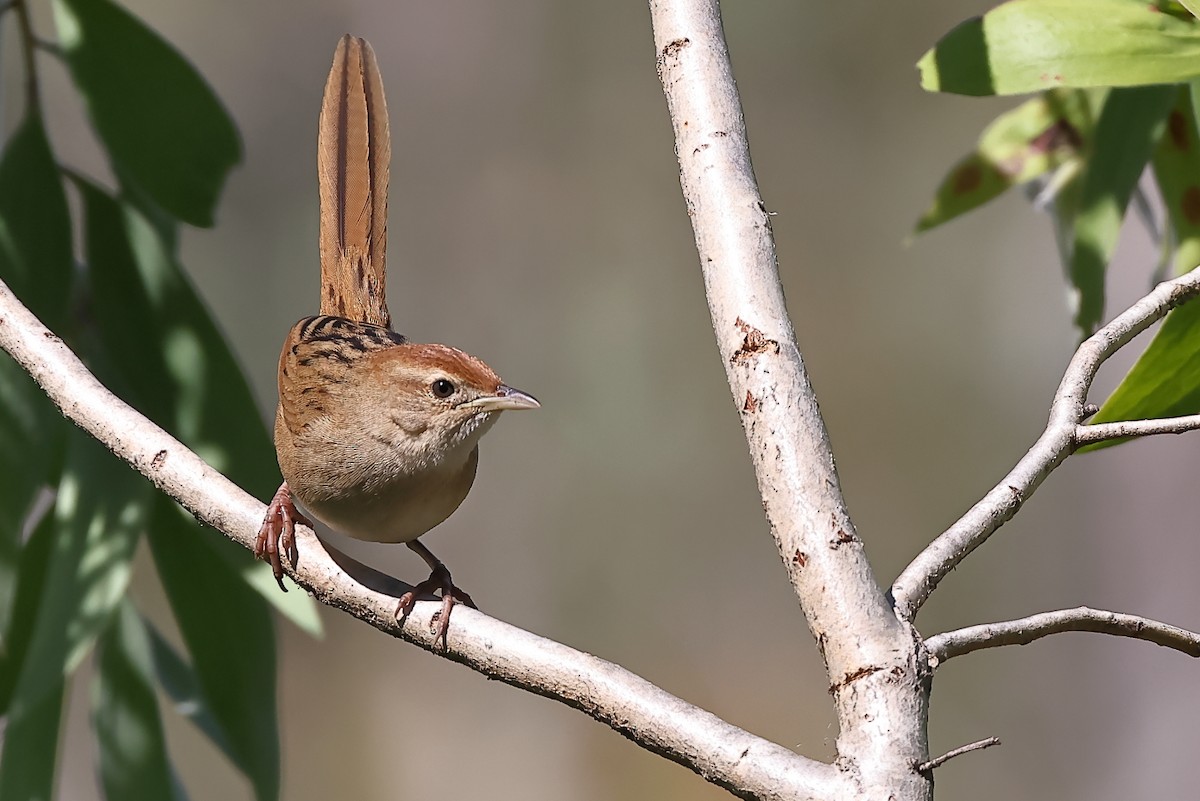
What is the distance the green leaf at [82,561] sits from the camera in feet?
5.29

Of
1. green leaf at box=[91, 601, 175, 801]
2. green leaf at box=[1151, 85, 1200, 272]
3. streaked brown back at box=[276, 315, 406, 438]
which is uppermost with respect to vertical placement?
green leaf at box=[1151, 85, 1200, 272]

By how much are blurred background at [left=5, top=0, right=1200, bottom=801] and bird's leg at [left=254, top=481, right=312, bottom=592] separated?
12.4 ft

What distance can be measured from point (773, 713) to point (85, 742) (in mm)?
2823

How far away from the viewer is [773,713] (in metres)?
5.37

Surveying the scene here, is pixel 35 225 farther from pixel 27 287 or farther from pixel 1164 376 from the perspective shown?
pixel 1164 376

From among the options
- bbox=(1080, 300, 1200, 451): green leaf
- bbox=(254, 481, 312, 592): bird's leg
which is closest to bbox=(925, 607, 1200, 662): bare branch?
bbox=(1080, 300, 1200, 451): green leaf

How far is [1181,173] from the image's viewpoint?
190 centimetres

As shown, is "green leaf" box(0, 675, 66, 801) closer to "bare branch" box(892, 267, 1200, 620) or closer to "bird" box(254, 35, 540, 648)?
"bird" box(254, 35, 540, 648)

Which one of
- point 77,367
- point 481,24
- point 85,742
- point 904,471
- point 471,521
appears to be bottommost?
point 77,367

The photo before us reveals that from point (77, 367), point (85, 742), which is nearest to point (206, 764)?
point (85, 742)

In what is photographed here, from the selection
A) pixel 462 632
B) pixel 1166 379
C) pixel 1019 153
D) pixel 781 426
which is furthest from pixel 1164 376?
pixel 1019 153

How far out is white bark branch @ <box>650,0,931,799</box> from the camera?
0.92 m

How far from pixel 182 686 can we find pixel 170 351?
587 millimetres

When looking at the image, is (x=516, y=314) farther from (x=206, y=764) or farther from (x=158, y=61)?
(x=158, y=61)
